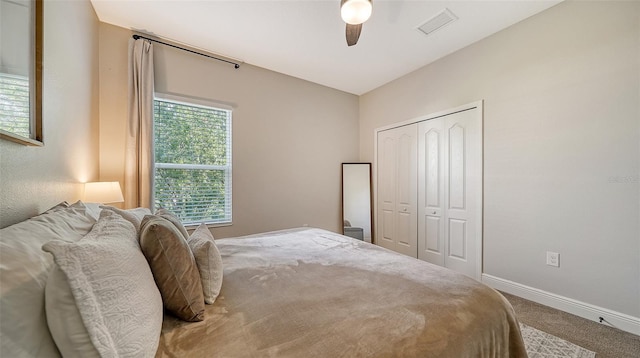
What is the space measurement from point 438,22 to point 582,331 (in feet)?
9.78

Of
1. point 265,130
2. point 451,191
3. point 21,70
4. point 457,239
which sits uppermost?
point 265,130

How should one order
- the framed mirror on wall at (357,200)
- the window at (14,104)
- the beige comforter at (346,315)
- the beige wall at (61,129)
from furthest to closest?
1. the framed mirror on wall at (357,200)
2. the beige wall at (61,129)
3. the window at (14,104)
4. the beige comforter at (346,315)

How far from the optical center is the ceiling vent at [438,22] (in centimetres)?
240

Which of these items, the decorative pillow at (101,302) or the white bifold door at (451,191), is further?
the white bifold door at (451,191)

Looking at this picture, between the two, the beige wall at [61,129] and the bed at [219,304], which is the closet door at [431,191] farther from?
the beige wall at [61,129]

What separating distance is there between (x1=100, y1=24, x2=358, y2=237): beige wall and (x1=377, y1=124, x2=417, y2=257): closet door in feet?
2.37

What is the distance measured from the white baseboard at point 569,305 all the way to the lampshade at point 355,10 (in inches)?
116

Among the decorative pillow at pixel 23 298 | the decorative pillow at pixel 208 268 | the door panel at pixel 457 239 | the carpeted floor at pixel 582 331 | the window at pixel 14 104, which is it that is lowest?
the carpeted floor at pixel 582 331

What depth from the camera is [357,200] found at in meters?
4.37

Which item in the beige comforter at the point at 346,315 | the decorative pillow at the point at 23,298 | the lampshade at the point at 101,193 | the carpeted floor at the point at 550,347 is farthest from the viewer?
the lampshade at the point at 101,193

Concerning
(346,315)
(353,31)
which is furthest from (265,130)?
(346,315)

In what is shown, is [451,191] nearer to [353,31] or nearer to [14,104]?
[353,31]

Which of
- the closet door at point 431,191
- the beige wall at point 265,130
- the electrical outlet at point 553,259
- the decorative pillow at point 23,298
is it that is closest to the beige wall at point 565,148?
the electrical outlet at point 553,259

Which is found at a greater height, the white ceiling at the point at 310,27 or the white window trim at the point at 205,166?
the white ceiling at the point at 310,27
